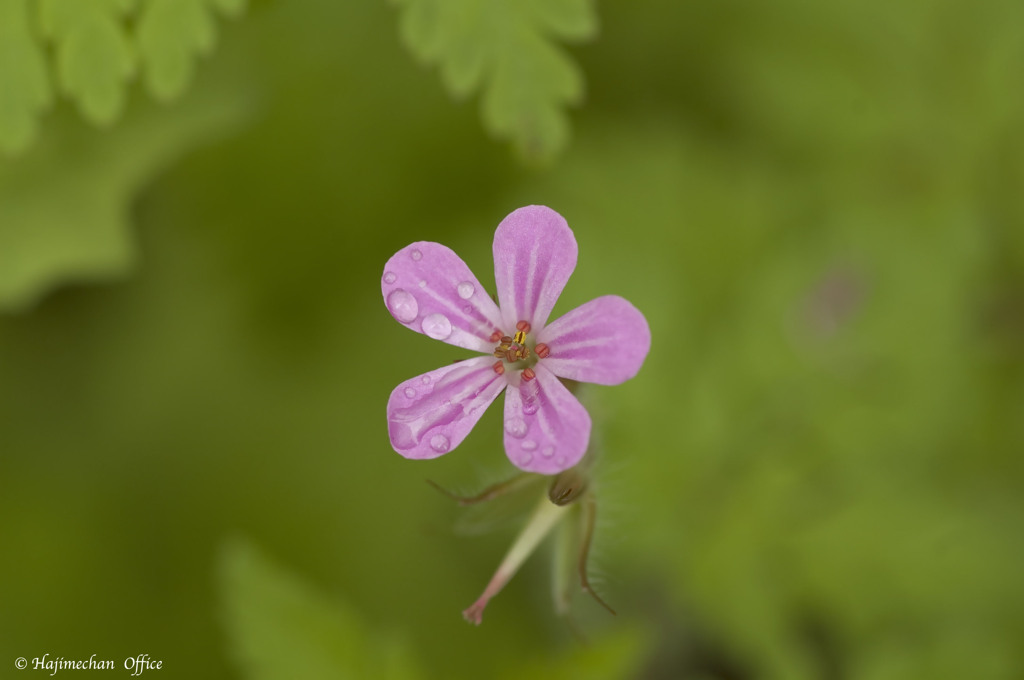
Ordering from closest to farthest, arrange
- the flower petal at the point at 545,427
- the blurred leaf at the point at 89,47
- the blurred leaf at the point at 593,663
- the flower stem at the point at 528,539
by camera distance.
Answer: the flower petal at the point at 545,427 → the flower stem at the point at 528,539 → the blurred leaf at the point at 89,47 → the blurred leaf at the point at 593,663

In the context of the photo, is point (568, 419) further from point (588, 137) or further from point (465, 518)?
point (588, 137)

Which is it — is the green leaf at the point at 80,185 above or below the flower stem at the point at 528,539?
above

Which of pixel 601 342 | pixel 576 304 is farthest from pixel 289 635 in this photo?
pixel 576 304

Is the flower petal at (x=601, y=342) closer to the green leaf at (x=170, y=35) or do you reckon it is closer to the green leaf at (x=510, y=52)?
the green leaf at (x=510, y=52)

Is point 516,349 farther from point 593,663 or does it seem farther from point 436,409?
point 593,663

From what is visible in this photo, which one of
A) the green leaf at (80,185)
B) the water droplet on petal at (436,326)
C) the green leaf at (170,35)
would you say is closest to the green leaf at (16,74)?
the green leaf at (170,35)

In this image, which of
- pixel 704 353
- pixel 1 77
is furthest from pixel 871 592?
pixel 1 77

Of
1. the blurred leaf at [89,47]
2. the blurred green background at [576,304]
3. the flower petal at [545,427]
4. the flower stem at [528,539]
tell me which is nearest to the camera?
the flower petal at [545,427]
